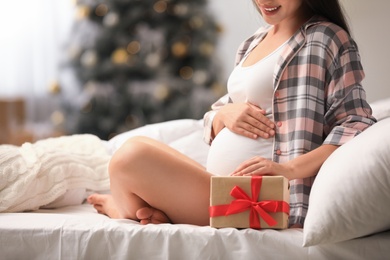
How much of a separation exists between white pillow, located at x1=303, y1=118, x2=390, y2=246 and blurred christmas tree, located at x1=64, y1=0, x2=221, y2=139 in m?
2.77

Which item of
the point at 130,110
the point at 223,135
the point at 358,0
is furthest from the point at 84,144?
the point at 130,110

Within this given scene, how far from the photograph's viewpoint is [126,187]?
5.43 feet

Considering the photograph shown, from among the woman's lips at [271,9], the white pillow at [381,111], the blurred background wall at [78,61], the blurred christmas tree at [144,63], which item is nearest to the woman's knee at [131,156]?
the woman's lips at [271,9]

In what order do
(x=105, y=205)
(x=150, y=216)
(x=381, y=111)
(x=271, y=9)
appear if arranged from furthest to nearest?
1. (x=381, y=111)
2. (x=105, y=205)
3. (x=271, y=9)
4. (x=150, y=216)

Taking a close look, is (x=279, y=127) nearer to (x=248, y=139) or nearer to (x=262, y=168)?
(x=248, y=139)

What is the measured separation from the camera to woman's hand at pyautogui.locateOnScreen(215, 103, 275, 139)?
1742 mm

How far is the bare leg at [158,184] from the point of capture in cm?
161

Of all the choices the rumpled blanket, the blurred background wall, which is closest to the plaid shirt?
the rumpled blanket

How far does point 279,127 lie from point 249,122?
76mm

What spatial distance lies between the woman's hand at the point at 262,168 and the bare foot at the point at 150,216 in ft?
0.69

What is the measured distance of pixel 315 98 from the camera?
1.69 metres

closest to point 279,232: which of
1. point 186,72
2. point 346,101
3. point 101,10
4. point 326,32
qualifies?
point 346,101

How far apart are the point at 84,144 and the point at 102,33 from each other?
6.42ft

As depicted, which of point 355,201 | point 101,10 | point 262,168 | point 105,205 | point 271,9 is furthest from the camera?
point 101,10
